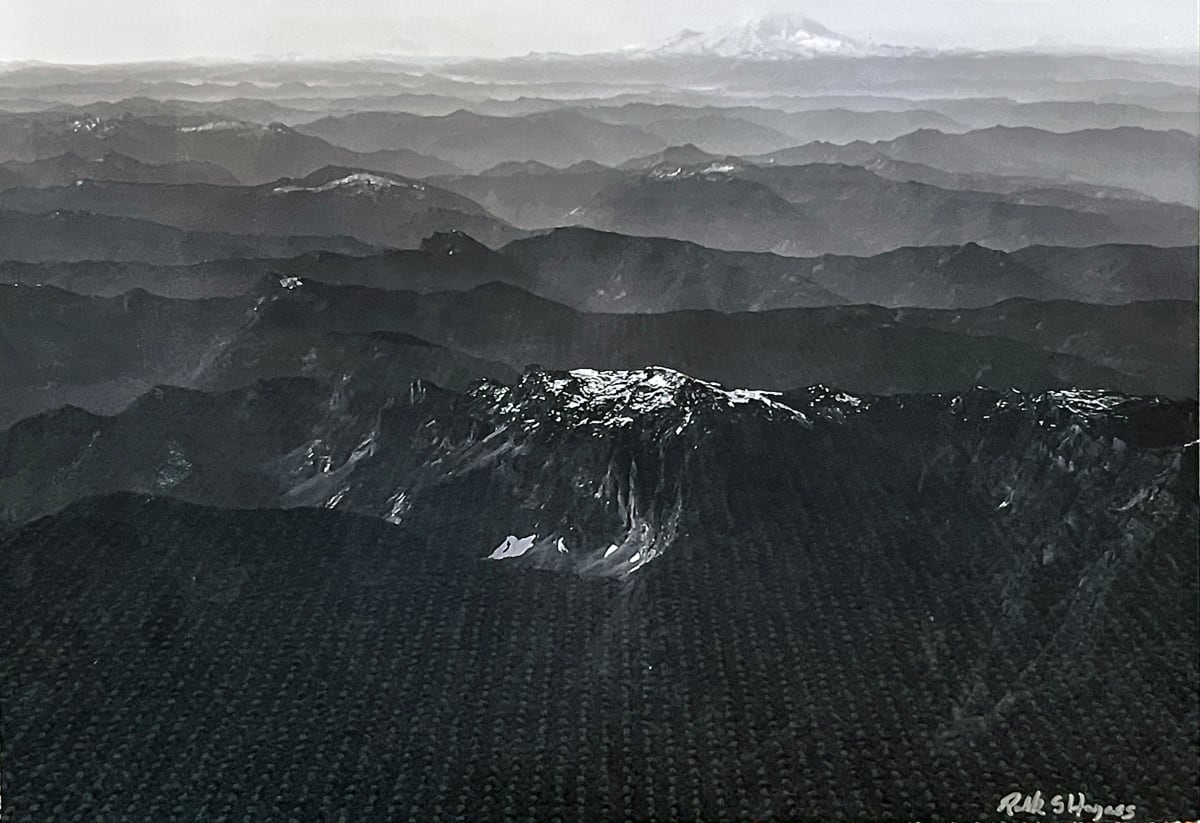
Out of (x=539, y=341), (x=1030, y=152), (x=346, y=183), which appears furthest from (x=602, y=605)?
(x=1030, y=152)

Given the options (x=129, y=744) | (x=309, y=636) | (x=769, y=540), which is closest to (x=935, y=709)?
(x=769, y=540)

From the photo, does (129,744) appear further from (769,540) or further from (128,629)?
(769,540)

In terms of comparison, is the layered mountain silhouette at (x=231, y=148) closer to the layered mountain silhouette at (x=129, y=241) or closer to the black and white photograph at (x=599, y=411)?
the black and white photograph at (x=599, y=411)

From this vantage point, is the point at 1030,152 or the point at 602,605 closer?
the point at 602,605
